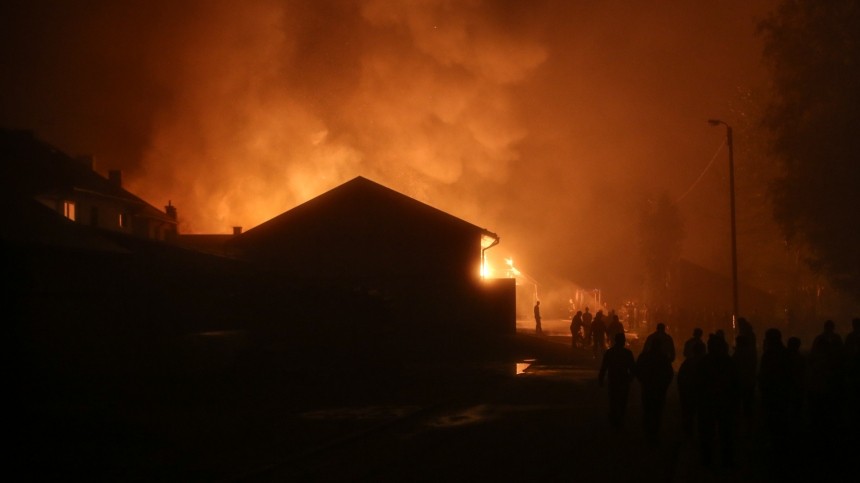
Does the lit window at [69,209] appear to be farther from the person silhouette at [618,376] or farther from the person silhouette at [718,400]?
the person silhouette at [718,400]

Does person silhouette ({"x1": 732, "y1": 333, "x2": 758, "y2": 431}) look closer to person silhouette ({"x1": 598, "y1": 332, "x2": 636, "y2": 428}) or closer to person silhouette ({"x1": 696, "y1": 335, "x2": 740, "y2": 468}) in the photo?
person silhouette ({"x1": 598, "y1": 332, "x2": 636, "y2": 428})

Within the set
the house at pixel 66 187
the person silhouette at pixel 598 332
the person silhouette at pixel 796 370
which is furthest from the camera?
the house at pixel 66 187

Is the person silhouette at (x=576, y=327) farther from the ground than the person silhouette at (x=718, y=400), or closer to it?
farther from the ground

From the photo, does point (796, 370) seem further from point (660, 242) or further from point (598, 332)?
point (660, 242)

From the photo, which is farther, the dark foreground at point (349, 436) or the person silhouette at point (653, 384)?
the person silhouette at point (653, 384)

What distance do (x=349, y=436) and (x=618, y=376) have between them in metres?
4.11

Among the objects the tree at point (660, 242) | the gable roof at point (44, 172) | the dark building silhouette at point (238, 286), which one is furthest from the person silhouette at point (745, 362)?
the tree at point (660, 242)

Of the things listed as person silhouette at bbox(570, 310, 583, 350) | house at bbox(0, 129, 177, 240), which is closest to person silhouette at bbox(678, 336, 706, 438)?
person silhouette at bbox(570, 310, 583, 350)

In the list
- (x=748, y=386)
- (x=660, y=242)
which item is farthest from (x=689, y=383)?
(x=660, y=242)

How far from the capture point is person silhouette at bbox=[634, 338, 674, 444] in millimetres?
13352

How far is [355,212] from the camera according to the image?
3859 cm

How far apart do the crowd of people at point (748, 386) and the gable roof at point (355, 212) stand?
23.1m

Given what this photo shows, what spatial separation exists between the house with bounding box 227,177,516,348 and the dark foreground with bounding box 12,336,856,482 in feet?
49.6

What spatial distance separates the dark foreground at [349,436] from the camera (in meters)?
10.9
